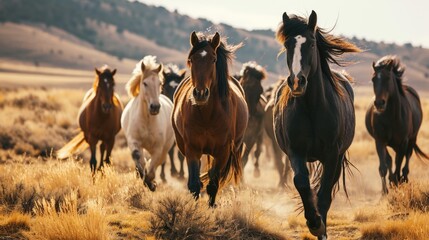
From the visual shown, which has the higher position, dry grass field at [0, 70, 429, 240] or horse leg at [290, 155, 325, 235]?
horse leg at [290, 155, 325, 235]

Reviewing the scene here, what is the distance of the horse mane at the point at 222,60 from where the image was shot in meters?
7.94

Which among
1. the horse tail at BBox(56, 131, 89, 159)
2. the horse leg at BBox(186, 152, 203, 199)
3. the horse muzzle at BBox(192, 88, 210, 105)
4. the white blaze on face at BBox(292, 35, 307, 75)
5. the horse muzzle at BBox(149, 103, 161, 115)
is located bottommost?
the horse tail at BBox(56, 131, 89, 159)

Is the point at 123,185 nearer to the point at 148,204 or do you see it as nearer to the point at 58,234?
the point at 148,204

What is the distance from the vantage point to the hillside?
95000 mm

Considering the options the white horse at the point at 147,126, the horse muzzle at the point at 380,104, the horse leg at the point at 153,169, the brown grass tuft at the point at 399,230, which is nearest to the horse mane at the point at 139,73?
the white horse at the point at 147,126

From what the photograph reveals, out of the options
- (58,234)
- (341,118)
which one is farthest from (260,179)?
(58,234)

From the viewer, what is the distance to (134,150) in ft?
35.0

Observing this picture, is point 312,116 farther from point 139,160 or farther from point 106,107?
point 106,107

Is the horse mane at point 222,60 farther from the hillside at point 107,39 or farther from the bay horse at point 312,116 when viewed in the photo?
the hillside at point 107,39

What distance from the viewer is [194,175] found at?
7.98m

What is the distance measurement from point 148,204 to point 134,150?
2.65m

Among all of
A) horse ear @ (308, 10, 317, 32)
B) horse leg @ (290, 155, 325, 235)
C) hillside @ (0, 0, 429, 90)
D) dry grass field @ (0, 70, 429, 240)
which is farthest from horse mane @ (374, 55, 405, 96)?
hillside @ (0, 0, 429, 90)

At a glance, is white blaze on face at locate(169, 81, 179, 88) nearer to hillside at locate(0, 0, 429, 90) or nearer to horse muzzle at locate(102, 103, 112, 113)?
horse muzzle at locate(102, 103, 112, 113)

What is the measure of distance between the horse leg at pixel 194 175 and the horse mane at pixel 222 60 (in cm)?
93
